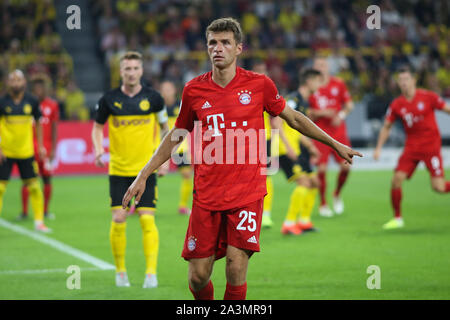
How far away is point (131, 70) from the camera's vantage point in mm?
7480

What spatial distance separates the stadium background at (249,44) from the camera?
75.5 ft

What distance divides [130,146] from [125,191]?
493 millimetres

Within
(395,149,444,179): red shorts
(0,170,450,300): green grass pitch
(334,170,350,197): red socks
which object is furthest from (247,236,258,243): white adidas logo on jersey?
(334,170,350,197): red socks

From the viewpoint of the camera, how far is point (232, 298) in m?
5.15

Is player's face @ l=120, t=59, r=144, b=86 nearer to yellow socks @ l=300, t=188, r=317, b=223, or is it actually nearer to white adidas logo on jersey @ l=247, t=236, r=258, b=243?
white adidas logo on jersey @ l=247, t=236, r=258, b=243

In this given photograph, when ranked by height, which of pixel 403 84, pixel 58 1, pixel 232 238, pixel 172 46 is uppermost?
pixel 58 1

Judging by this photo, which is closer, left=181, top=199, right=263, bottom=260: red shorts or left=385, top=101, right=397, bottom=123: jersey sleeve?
left=181, top=199, right=263, bottom=260: red shorts

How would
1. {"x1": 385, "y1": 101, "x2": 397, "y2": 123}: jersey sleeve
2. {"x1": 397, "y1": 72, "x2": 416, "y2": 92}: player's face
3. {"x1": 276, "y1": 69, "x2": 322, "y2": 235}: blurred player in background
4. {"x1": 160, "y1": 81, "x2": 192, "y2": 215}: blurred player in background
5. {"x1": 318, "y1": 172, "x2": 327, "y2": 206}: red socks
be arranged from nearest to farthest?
{"x1": 276, "y1": 69, "x2": 322, "y2": 235}: blurred player in background → {"x1": 397, "y1": 72, "x2": 416, "y2": 92}: player's face → {"x1": 385, "y1": 101, "x2": 397, "y2": 123}: jersey sleeve → {"x1": 318, "y1": 172, "x2": 327, "y2": 206}: red socks → {"x1": 160, "y1": 81, "x2": 192, "y2": 215}: blurred player in background

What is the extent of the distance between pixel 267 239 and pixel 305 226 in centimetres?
89

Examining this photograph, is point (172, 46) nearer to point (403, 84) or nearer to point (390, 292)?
point (403, 84)

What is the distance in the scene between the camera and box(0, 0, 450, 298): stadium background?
23.0 metres

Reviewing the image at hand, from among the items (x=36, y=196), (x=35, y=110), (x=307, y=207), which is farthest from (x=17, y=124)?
(x=307, y=207)

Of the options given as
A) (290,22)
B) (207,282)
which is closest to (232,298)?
(207,282)

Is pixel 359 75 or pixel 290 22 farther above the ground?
pixel 290 22
